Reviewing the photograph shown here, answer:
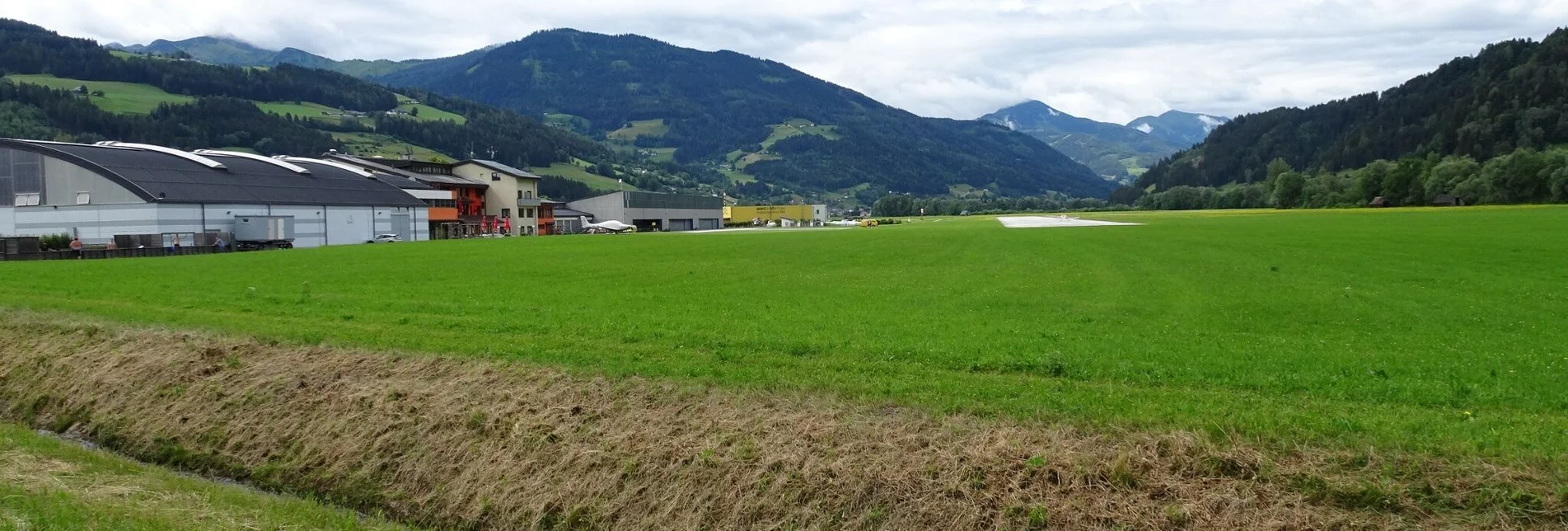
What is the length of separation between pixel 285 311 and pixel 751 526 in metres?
18.1

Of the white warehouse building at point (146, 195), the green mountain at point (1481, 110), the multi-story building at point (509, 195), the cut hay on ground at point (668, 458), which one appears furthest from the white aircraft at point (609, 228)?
the cut hay on ground at point (668, 458)

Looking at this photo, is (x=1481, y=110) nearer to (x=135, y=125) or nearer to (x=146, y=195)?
(x=146, y=195)

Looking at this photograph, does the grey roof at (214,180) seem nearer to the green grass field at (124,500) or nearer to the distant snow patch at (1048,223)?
the distant snow patch at (1048,223)

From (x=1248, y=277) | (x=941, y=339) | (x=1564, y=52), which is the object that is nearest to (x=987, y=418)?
(x=941, y=339)

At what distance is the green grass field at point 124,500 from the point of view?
33.8 ft

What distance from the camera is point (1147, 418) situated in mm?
11586

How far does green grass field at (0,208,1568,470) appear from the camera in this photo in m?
12.2

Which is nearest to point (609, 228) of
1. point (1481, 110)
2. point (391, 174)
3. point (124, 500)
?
point (391, 174)

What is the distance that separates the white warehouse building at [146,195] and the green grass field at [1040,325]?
118 feet

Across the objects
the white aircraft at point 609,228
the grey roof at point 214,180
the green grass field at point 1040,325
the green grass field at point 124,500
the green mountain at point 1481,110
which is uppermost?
the green mountain at point 1481,110

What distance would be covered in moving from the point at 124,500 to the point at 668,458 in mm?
6549

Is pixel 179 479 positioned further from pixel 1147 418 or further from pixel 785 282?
pixel 785 282

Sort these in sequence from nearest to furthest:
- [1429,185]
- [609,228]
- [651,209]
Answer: [1429,185] → [609,228] → [651,209]

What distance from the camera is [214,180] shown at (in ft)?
269
